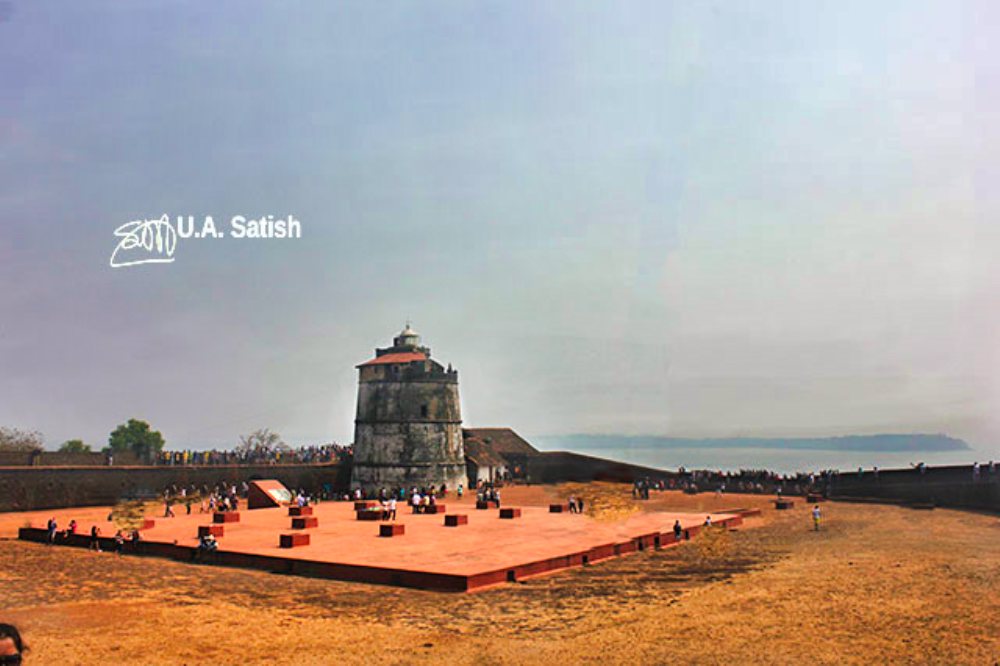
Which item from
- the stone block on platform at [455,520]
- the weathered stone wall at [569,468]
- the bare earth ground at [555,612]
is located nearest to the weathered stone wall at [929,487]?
the bare earth ground at [555,612]

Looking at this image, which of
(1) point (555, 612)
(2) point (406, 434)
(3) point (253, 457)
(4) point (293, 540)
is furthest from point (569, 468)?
(1) point (555, 612)

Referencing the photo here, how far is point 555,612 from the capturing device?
12797 mm

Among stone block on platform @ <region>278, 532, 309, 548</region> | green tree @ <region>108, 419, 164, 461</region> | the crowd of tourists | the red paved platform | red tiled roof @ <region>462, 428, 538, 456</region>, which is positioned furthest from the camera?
green tree @ <region>108, 419, 164, 461</region>

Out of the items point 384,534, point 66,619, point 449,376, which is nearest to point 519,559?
point 384,534

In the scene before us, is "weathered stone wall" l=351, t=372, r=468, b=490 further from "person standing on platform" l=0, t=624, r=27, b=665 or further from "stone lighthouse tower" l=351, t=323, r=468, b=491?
"person standing on platform" l=0, t=624, r=27, b=665

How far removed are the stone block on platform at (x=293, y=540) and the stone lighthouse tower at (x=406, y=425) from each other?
2321 cm

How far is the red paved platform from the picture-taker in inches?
620

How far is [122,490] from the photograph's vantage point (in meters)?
32.2

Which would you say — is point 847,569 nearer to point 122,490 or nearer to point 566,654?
point 566,654

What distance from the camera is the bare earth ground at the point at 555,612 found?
1034 cm

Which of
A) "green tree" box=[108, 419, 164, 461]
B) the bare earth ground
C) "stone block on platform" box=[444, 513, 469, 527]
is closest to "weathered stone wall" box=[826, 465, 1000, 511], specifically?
the bare earth ground

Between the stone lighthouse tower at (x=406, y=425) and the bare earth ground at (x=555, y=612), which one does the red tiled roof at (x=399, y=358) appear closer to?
the stone lighthouse tower at (x=406, y=425)

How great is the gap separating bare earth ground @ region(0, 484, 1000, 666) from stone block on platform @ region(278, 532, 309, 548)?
69.4 inches

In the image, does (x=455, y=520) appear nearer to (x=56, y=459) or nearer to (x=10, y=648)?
(x=10, y=648)
